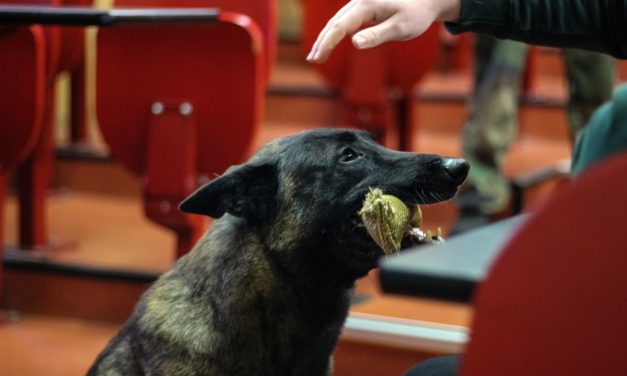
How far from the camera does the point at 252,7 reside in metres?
2.76

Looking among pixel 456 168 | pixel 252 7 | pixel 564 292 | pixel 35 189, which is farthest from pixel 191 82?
pixel 564 292

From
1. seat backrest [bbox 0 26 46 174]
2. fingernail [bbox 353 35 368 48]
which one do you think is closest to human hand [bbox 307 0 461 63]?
fingernail [bbox 353 35 368 48]

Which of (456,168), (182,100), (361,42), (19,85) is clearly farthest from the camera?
(19,85)

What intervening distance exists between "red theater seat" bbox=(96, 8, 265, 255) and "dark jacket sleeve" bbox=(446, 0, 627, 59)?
1141 mm

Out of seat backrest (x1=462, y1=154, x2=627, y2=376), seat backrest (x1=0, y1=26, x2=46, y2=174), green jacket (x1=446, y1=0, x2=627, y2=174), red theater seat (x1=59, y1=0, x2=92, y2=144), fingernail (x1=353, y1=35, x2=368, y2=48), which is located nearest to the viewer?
seat backrest (x1=462, y1=154, x2=627, y2=376)

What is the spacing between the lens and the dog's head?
1413 mm

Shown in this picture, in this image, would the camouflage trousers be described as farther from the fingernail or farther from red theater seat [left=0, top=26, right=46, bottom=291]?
the fingernail

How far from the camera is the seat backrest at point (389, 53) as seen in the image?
279 cm

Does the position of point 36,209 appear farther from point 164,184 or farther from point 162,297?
point 162,297

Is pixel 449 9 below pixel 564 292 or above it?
above

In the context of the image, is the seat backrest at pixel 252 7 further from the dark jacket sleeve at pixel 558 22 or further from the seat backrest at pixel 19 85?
the dark jacket sleeve at pixel 558 22

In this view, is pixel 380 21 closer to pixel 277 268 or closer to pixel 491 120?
pixel 277 268

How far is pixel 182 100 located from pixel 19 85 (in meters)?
0.46

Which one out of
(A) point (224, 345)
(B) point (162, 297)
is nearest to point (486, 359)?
(A) point (224, 345)
